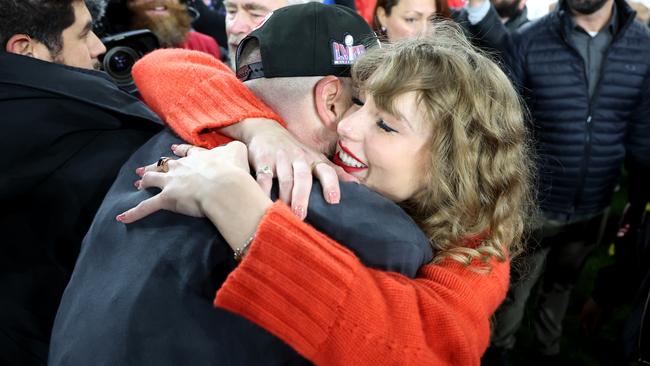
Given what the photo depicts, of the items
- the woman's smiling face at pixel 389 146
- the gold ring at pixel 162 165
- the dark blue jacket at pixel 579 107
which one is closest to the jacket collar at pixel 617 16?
the dark blue jacket at pixel 579 107

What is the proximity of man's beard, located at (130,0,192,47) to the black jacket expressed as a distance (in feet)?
5.38

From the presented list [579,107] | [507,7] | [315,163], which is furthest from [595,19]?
[315,163]

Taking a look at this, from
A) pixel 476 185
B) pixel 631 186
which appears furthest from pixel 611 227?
pixel 476 185

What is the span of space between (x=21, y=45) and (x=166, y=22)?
1634 millimetres

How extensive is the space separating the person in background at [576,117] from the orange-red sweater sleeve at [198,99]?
157 centimetres

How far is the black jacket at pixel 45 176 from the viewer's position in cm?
133

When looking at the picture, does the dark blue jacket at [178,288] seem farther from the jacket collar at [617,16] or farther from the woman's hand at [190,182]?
the jacket collar at [617,16]

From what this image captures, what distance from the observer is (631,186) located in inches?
110

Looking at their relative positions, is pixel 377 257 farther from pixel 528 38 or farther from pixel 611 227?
pixel 611 227

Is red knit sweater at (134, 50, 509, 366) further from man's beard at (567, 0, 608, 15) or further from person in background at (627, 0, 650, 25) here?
person in background at (627, 0, 650, 25)

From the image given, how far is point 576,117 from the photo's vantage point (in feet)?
8.20

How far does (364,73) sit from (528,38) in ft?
5.34

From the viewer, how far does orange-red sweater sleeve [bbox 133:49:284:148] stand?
4.21 ft

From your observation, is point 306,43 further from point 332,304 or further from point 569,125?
point 569,125
